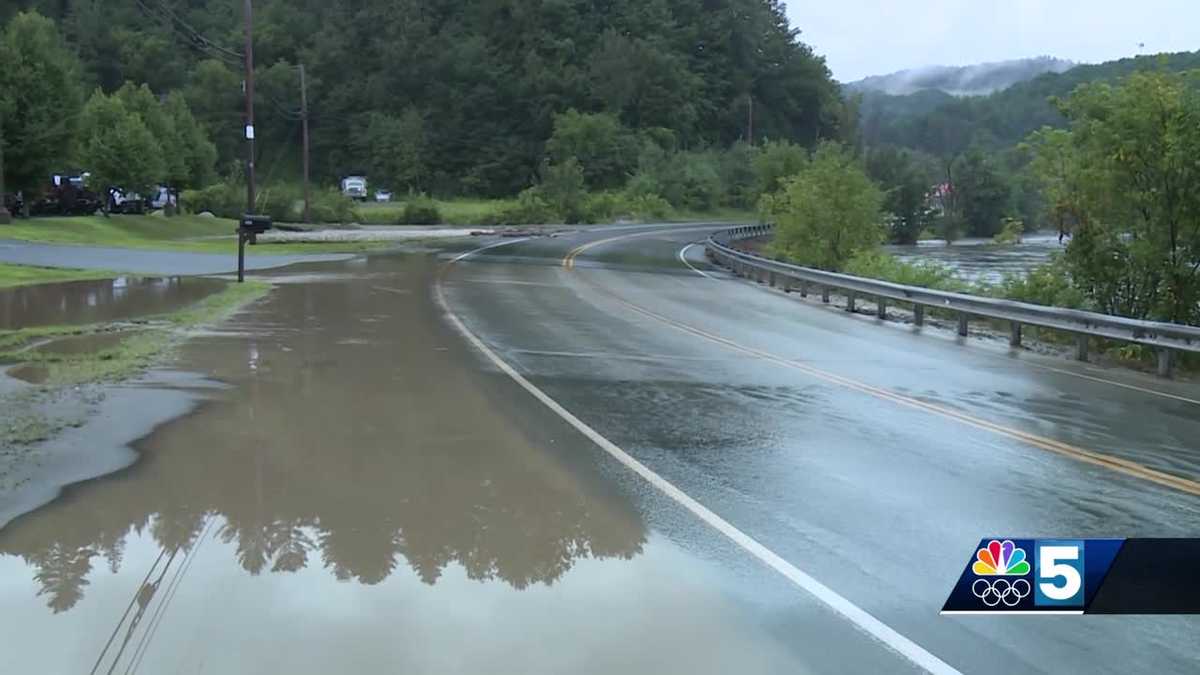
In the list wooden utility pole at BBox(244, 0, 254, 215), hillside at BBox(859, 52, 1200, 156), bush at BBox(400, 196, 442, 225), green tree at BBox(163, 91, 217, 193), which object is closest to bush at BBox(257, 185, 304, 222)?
green tree at BBox(163, 91, 217, 193)

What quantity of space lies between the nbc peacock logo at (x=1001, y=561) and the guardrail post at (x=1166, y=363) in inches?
470

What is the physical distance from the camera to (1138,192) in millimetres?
18984

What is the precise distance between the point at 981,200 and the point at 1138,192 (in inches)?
3464

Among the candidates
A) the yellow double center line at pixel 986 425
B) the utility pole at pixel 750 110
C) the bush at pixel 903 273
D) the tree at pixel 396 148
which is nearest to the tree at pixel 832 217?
the bush at pixel 903 273

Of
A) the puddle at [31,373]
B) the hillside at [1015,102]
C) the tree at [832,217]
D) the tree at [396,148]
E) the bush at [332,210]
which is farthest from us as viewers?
the tree at [396,148]

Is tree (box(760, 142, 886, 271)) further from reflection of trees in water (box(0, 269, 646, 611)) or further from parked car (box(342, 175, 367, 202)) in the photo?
parked car (box(342, 175, 367, 202))

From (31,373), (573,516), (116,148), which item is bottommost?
(31,373)

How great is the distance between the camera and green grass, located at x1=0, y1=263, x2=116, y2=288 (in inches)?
937

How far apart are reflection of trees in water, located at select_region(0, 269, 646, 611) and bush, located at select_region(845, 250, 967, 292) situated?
60.5 feet

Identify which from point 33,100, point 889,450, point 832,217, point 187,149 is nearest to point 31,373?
point 889,450

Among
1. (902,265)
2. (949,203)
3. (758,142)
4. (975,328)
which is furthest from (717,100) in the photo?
(975,328)

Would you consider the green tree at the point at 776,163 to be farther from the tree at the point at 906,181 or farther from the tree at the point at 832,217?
the tree at the point at 832,217

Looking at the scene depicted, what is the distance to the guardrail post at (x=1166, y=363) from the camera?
15898 mm

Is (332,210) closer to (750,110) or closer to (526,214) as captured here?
(526,214)
